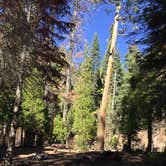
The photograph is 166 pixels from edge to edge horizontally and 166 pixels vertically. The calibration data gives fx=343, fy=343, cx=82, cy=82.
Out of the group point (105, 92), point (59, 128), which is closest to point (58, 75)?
point (105, 92)

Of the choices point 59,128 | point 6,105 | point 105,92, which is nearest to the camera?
point 105,92

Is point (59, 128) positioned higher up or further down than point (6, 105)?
further down

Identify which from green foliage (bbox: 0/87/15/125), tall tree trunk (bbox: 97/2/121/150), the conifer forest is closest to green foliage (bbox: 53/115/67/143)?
the conifer forest

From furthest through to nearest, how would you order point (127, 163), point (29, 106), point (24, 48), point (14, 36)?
point (29, 106)
point (127, 163)
point (24, 48)
point (14, 36)

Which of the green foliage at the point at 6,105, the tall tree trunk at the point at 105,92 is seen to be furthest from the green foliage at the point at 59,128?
the tall tree trunk at the point at 105,92

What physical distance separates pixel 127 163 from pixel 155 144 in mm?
35161

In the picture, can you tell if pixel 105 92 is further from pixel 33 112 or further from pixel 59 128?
pixel 59 128

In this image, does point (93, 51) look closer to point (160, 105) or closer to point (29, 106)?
point (29, 106)

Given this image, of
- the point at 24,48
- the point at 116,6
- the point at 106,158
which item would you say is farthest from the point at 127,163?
the point at 116,6

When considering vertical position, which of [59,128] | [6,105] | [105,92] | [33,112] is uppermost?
[105,92]

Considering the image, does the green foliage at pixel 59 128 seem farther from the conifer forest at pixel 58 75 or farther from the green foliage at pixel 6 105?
the green foliage at pixel 6 105

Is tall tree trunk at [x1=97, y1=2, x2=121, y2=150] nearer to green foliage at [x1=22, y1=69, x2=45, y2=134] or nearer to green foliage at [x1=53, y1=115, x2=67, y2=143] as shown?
green foliage at [x1=22, y1=69, x2=45, y2=134]

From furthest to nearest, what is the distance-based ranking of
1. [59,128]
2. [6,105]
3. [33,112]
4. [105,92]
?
1. [59,128]
2. [33,112]
3. [6,105]
4. [105,92]

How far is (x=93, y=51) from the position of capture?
251ft
